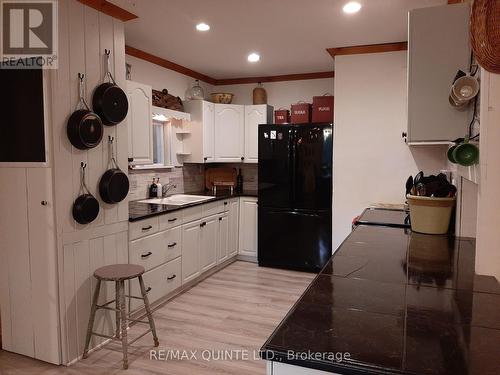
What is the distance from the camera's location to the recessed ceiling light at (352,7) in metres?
2.68

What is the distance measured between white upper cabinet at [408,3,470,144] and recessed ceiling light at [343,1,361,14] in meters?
0.49

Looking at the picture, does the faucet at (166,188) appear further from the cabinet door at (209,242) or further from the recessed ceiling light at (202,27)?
the recessed ceiling light at (202,27)

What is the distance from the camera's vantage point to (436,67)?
230 cm

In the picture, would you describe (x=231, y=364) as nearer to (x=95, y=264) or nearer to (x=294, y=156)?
(x=95, y=264)

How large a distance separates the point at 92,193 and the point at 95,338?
103 cm

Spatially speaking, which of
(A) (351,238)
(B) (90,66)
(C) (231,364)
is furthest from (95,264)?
(A) (351,238)

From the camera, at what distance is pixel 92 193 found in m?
2.60

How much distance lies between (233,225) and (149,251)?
1.70 m

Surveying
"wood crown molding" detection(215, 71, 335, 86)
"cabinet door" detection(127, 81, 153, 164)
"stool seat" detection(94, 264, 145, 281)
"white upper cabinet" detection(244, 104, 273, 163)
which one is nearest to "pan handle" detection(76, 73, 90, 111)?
"cabinet door" detection(127, 81, 153, 164)

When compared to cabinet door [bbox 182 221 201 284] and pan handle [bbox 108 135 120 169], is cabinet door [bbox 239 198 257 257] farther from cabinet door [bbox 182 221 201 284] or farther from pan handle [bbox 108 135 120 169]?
pan handle [bbox 108 135 120 169]

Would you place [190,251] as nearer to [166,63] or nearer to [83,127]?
[83,127]

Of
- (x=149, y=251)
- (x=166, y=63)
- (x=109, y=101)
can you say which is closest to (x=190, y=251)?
(x=149, y=251)

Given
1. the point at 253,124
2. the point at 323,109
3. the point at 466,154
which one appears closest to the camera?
the point at 466,154

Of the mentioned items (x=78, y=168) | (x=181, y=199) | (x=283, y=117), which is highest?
(x=283, y=117)
